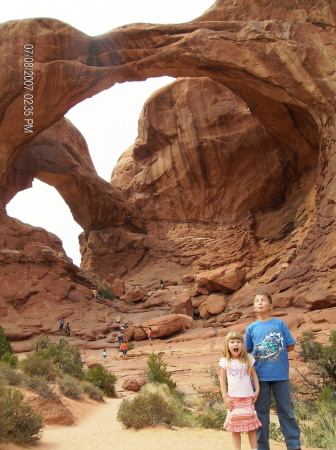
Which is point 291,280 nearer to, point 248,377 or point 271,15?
point 271,15

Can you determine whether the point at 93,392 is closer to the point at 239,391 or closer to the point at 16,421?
the point at 16,421

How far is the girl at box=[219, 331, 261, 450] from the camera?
11.9ft

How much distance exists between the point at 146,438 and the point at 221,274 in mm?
16120

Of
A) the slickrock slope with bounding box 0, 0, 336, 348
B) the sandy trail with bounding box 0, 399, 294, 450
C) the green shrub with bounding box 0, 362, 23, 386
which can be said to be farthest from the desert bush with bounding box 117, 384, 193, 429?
the slickrock slope with bounding box 0, 0, 336, 348

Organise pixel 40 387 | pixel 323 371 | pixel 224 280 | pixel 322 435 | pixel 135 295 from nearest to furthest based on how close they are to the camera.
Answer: pixel 322 435
pixel 40 387
pixel 323 371
pixel 224 280
pixel 135 295

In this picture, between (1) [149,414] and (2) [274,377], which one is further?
(1) [149,414]

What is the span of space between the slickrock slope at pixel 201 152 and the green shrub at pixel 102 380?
273 inches

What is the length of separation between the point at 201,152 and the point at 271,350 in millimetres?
26438

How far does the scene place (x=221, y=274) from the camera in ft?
71.6

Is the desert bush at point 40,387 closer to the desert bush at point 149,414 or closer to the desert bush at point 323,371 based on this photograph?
the desert bush at point 149,414

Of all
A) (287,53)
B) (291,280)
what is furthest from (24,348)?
(287,53)

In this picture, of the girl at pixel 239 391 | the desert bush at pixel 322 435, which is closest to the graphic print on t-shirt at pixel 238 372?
the girl at pixel 239 391

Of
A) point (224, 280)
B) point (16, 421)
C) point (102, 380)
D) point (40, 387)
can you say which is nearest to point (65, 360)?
point (102, 380)

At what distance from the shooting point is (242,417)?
3633 mm
